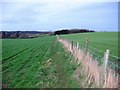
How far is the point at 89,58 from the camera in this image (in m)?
13.3

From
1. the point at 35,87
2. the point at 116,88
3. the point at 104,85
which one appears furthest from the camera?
the point at 35,87

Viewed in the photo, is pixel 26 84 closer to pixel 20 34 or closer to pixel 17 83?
pixel 17 83

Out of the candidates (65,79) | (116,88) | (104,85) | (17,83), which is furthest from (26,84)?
(116,88)

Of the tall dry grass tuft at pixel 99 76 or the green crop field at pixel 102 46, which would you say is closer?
the tall dry grass tuft at pixel 99 76

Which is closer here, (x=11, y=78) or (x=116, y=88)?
(x=116, y=88)

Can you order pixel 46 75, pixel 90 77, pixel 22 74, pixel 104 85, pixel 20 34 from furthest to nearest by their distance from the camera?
1. pixel 20 34
2. pixel 22 74
3. pixel 46 75
4. pixel 90 77
5. pixel 104 85

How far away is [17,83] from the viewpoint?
44.6 feet

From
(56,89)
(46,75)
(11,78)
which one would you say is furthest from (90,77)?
(11,78)

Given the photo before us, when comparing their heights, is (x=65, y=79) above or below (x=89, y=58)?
below

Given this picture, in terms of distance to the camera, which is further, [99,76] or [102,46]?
[102,46]

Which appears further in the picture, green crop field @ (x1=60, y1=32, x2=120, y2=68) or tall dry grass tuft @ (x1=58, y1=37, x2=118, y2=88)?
green crop field @ (x1=60, y1=32, x2=120, y2=68)

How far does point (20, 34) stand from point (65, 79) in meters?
120

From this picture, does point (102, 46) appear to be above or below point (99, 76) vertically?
below

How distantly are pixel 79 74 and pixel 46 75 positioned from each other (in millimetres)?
2191
